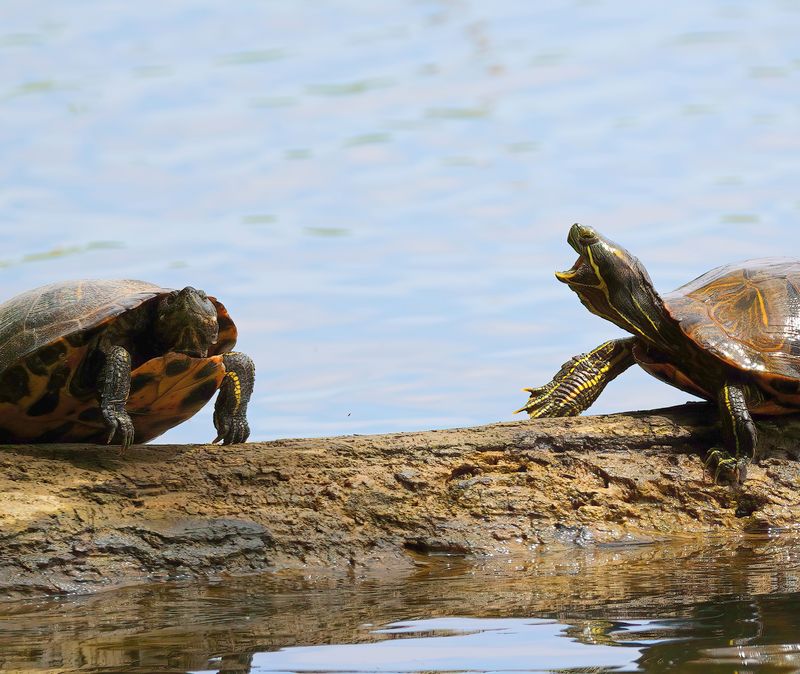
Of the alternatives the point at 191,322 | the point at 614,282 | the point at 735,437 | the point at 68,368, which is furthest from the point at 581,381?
the point at 68,368

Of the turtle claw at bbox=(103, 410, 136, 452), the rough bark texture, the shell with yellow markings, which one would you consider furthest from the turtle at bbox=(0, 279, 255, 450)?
the shell with yellow markings

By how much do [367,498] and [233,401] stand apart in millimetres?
938

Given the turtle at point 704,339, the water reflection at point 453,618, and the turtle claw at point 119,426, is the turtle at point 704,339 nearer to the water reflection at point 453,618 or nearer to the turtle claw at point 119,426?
the water reflection at point 453,618

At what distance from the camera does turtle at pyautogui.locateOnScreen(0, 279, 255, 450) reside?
13.4ft

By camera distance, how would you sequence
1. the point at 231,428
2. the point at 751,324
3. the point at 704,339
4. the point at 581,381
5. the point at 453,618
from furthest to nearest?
the point at 581,381 < the point at 231,428 < the point at 751,324 < the point at 704,339 < the point at 453,618

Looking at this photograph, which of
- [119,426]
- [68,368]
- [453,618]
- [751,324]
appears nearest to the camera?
[453,618]

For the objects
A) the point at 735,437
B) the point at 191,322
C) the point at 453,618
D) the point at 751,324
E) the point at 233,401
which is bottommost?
the point at 453,618

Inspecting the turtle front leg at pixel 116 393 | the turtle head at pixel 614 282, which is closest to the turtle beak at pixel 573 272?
the turtle head at pixel 614 282

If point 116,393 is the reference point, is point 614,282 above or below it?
above

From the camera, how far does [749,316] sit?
447cm

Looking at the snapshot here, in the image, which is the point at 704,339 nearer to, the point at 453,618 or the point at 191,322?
the point at 453,618

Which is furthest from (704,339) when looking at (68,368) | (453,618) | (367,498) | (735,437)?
(68,368)

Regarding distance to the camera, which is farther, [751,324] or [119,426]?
[751,324]

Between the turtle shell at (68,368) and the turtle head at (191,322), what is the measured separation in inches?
3.2
